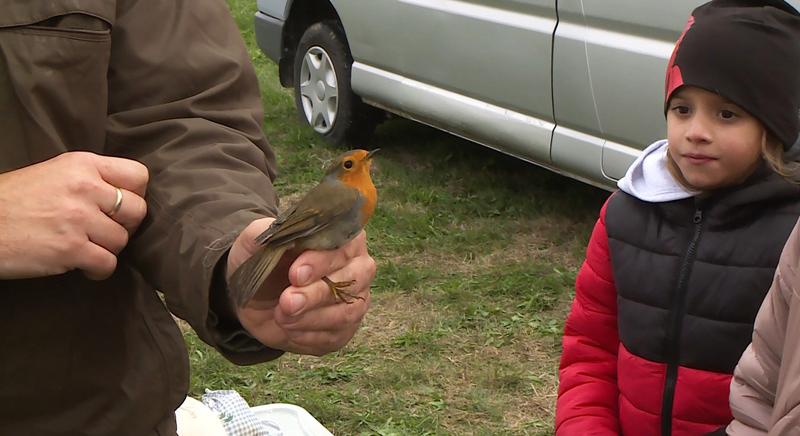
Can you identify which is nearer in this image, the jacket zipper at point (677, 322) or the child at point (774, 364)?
the child at point (774, 364)

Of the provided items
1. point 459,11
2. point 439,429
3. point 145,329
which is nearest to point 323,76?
point 459,11

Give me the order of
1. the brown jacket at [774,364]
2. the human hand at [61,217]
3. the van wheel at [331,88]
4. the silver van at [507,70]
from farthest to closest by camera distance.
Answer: the van wheel at [331,88] < the silver van at [507,70] < the brown jacket at [774,364] < the human hand at [61,217]

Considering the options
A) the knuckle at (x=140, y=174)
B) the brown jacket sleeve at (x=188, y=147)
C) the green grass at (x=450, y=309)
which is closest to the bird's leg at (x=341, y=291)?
the brown jacket sleeve at (x=188, y=147)

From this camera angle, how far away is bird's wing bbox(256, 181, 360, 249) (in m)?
1.52

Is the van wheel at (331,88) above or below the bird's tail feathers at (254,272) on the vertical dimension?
below

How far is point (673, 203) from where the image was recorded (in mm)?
2512

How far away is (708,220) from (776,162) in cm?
20

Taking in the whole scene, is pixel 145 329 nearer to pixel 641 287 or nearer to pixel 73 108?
pixel 73 108

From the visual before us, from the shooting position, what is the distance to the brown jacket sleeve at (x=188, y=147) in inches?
64.1

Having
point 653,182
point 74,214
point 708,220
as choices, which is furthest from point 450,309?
point 74,214

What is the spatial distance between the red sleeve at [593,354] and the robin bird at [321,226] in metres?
1.02

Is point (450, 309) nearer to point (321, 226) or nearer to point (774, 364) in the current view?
point (774, 364)

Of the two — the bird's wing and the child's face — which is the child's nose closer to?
the child's face

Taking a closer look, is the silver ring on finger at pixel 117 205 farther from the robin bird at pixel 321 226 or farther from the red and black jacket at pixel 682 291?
the red and black jacket at pixel 682 291
